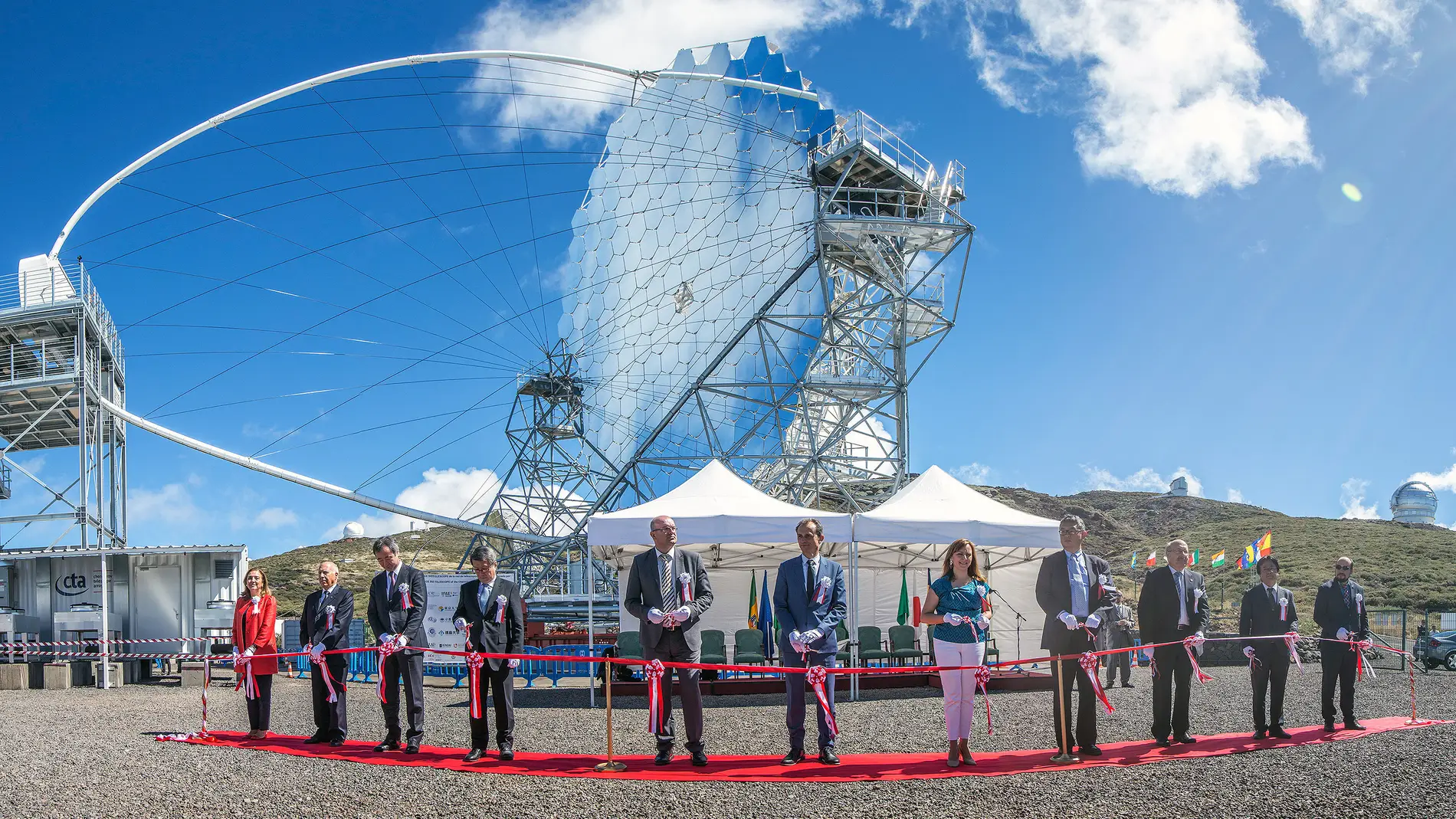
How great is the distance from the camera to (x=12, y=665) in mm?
19922

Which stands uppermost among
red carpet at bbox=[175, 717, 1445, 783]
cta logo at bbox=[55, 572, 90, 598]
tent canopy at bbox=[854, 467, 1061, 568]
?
tent canopy at bbox=[854, 467, 1061, 568]

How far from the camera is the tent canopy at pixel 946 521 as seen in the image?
15914 millimetres

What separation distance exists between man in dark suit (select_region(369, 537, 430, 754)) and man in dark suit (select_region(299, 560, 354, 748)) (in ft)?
1.64

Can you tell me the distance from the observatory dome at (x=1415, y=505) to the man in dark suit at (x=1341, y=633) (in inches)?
3107

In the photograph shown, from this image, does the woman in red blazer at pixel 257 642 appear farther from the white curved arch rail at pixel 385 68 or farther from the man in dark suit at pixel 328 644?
the white curved arch rail at pixel 385 68

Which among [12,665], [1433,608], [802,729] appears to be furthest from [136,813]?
[1433,608]

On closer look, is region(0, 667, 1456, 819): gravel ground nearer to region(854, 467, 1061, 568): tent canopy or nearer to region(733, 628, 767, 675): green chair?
region(854, 467, 1061, 568): tent canopy

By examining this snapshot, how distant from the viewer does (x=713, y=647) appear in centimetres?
1877

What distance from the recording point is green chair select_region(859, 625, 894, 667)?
18562 mm

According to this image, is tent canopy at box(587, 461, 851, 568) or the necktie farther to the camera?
tent canopy at box(587, 461, 851, 568)

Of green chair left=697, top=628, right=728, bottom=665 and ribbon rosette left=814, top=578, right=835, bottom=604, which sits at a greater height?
ribbon rosette left=814, top=578, right=835, bottom=604

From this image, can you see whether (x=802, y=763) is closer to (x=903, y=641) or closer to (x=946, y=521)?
(x=946, y=521)

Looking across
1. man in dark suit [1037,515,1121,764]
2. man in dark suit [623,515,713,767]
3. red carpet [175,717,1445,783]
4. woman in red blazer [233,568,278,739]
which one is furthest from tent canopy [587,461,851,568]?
man in dark suit [1037,515,1121,764]

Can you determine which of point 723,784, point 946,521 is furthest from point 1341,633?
point 723,784
